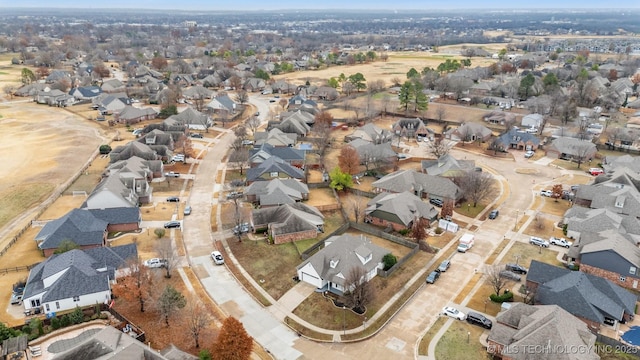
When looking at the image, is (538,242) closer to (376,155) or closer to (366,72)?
(376,155)

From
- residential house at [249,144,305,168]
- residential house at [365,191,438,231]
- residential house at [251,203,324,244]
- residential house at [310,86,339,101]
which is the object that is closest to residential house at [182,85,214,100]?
residential house at [310,86,339,101]

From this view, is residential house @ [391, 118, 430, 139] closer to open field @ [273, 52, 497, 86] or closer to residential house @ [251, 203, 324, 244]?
residential house @ [251, 203, 324, 244]

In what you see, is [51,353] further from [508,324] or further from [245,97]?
[245,97]

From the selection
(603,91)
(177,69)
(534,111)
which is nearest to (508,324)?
(534,111)

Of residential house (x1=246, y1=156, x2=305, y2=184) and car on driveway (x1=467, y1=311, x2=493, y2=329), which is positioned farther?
residential house (x1=246, y1=156, x2=305, y2=184)

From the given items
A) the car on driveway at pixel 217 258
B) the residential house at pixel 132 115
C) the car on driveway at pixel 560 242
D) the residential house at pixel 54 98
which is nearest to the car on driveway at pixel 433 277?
the car on driveway at pixel 560 242

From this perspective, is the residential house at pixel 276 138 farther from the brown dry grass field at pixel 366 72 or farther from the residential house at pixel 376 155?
the brown dry grass field at pixel 366 72
